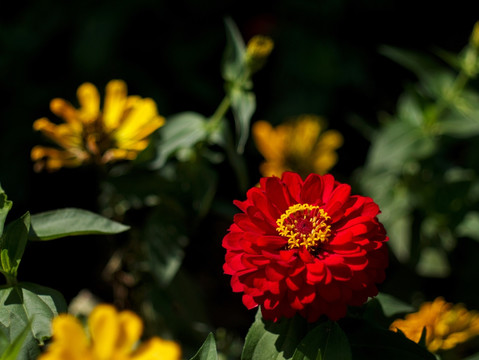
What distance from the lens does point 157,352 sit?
58 cm

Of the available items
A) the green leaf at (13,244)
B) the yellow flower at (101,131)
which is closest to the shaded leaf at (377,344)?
the green leaf at (13,244)

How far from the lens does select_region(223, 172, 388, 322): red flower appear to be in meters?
0.72

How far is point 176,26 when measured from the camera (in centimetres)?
175

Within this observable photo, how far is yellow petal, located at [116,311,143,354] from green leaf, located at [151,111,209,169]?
571 mm

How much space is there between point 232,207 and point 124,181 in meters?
0.25

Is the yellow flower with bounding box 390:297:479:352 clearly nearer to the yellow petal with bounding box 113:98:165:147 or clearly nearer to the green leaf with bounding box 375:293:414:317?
the green leaf with bounding box 375:293:414:317

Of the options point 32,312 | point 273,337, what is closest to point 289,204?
point 273,337

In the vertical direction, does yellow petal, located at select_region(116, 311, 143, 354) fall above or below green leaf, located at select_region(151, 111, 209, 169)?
below

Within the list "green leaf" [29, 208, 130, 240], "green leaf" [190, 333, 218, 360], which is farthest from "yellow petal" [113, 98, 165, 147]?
"green leaf" [190, 333, 218, 360]

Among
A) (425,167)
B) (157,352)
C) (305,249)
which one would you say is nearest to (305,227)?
(305,249)

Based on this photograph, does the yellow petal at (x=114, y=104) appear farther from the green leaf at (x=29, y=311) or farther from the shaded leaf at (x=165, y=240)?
the green leaf at (x=29, y=311)

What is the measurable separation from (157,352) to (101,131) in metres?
0.71

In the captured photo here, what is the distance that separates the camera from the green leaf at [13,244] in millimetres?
813

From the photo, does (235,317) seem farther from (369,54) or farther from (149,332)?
(369,54)
